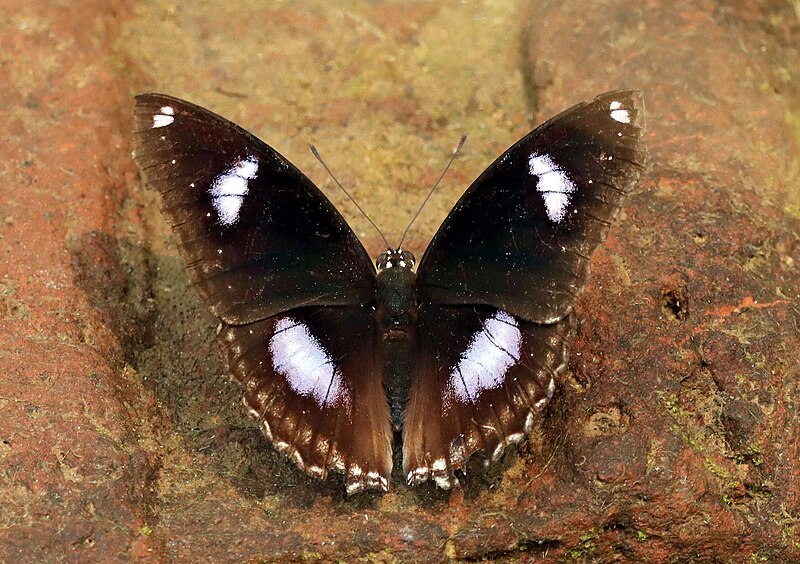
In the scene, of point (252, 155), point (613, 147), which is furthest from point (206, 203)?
point (613, 147)

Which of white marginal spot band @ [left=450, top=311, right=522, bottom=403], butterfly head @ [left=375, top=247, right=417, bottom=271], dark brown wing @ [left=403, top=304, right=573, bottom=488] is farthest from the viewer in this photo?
butterfly head @ [left=375, top=247, right=417, bottom=271]

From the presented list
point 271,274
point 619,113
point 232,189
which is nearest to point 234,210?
point 232,189

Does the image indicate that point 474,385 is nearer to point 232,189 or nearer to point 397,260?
point 397,260

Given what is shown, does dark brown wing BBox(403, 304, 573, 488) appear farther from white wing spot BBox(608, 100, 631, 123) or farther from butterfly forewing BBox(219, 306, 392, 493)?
white wing spot BBox(608, 100, 631, 123)

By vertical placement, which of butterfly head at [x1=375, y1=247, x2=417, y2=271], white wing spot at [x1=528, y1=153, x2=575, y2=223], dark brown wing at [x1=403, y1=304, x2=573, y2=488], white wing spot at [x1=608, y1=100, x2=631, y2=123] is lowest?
dark brown wing at [x1=403, y1=304, x2=573, y2=488]

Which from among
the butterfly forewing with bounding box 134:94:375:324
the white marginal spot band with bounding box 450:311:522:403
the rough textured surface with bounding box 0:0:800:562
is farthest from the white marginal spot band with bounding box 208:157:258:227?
the white marginal spot band with bounding box 450:311:522:403

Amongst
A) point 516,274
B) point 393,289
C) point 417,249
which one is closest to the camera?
point 516,274
